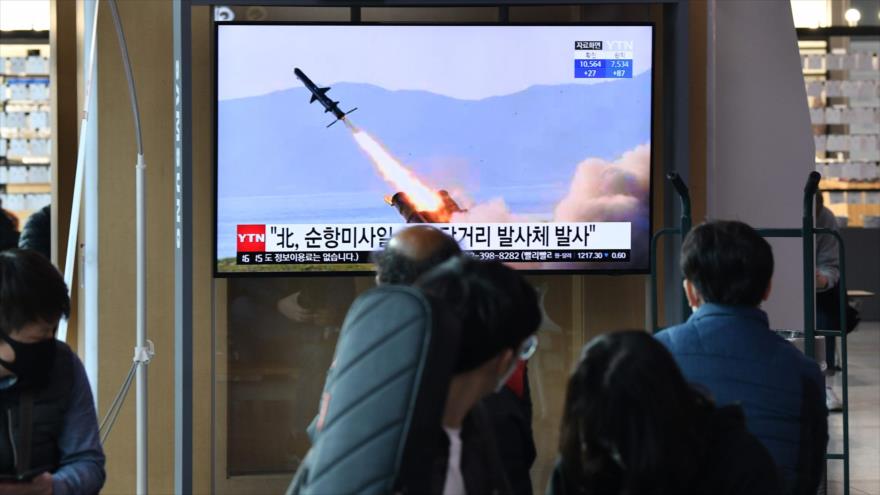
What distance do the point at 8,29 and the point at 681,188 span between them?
1046cm

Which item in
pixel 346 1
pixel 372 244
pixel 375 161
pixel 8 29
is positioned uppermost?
pixel 8 29

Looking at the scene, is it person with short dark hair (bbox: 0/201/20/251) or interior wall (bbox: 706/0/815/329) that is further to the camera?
person with short dark hair (bbox: 0/201/20/251)

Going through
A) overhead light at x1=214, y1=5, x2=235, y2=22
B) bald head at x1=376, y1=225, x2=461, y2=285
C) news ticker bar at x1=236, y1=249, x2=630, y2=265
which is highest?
overhead light at x1=214, y1=5, x2=235, y2=22

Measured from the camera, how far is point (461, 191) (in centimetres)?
445

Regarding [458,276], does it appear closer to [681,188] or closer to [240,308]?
[681,188]

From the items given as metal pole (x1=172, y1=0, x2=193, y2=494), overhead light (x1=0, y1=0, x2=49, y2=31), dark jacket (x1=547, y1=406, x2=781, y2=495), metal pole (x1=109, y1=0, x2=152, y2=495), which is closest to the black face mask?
dark jacket (x1=547, y1=406, x2=781, y2=495)

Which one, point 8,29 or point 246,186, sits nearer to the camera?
point 246,186

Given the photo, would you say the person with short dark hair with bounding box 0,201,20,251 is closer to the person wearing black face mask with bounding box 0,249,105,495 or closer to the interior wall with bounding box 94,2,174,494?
the interior wall with bounding box 94,2,174,494

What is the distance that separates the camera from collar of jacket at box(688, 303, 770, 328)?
2.25m

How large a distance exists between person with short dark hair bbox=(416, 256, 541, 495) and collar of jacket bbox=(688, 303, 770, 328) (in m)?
0.96

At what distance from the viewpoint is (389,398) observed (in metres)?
1.13

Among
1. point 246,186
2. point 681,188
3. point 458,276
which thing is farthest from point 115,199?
point 458,276

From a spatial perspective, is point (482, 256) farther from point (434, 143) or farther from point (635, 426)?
point (635, 426)

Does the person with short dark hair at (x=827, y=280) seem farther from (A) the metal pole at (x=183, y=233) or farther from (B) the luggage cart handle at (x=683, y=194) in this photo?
(A) the metal pole at (x=183, y=233)
